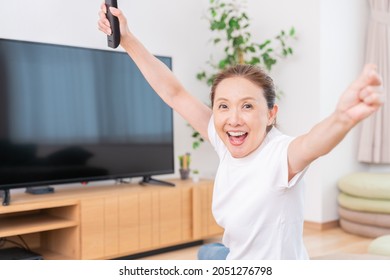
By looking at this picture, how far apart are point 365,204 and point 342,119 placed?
3.10 metres

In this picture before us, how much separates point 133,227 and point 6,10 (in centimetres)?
153

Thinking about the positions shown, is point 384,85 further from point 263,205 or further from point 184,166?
point 263,205

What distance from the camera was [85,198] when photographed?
2.90 meters

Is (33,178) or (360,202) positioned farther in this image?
(360,202)

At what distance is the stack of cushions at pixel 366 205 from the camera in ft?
11.9

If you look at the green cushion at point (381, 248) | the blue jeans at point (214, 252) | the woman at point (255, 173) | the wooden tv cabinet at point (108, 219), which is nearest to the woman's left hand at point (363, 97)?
the woman at point (255, 173)

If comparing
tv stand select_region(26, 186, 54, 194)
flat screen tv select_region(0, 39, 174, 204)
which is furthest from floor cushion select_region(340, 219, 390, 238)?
tv stand select_region(26, 186, 54, 194)

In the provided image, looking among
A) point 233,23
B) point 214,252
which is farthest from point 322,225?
point 214,252

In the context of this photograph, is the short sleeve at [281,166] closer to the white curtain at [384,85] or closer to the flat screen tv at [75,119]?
the flat screen tv at [75,119]

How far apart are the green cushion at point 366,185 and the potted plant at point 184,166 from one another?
1249 mm
